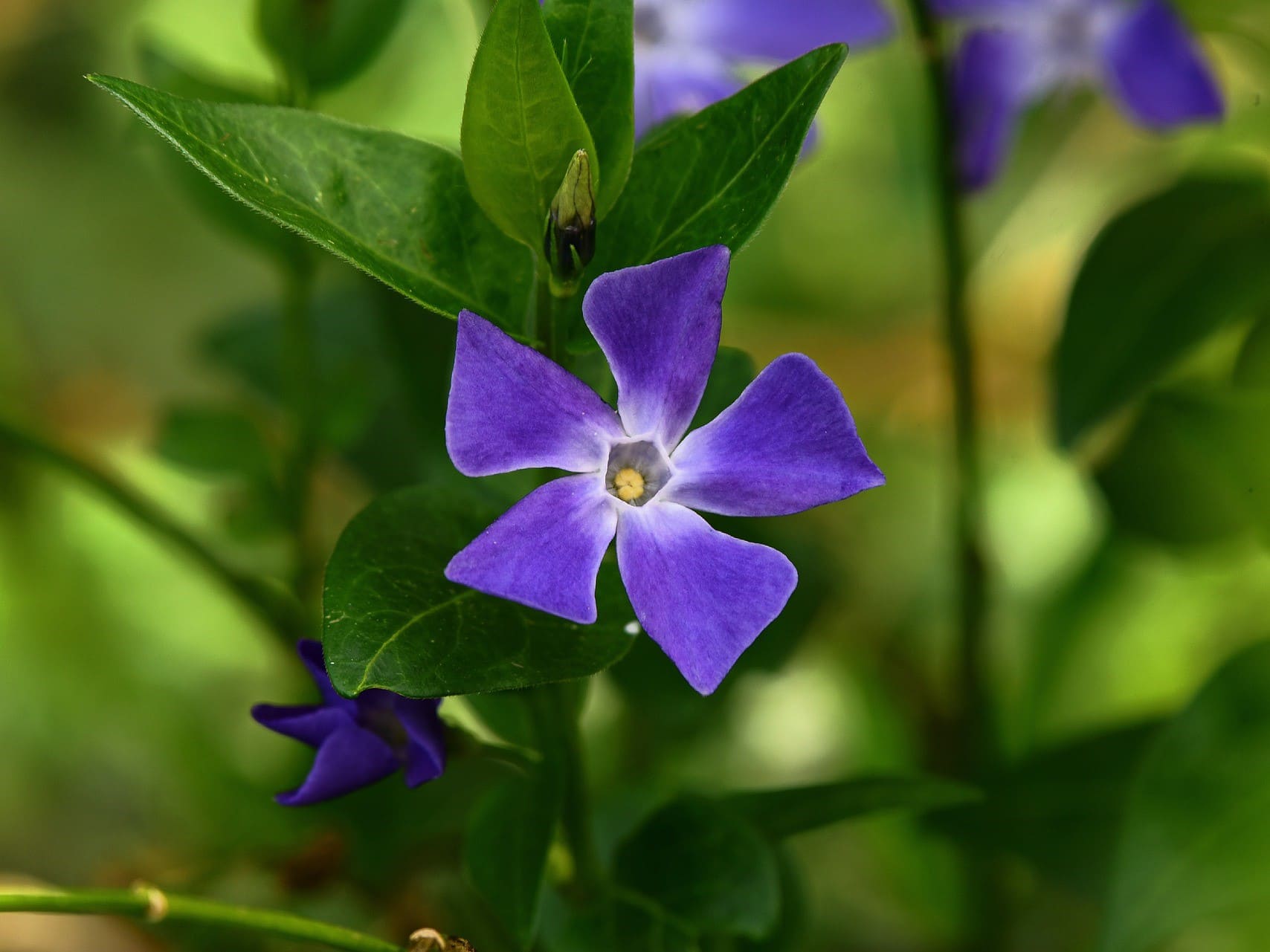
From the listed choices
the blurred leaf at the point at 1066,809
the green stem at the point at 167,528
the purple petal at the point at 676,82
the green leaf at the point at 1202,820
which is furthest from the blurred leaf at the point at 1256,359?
the green stem at the point at 167,528

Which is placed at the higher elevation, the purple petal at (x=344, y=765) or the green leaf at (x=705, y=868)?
the purple petal at (x=344, y=765)

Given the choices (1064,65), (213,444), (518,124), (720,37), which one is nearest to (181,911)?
(518,124)

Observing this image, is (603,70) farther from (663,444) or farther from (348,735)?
(348,735)

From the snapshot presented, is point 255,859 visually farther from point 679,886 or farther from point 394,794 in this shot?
point 679,886

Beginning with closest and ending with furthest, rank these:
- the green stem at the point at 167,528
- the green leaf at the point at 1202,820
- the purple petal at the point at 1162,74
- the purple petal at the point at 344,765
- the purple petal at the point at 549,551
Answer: the purple petal at the point at 549,551 < the purple petal at the point at 344,765 < the green leaf at the point at 1202,820 < the green stem at the point at 167,528 < the purple petal at the point at 1162,74

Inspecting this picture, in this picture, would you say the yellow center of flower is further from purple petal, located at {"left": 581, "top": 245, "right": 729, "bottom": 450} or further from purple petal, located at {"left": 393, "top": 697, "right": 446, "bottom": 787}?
purple petal, located at {"left": 393, "top": 697, "right": 446, "bottom": 787}

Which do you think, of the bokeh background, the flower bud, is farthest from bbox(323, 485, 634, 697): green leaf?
the bokeh background

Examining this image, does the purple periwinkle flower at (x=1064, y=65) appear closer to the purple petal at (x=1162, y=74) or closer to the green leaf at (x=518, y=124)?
the purple petal at (x=1162, y=74)
